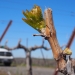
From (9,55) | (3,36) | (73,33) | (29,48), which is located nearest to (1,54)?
(9,55)

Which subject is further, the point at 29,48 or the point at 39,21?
the point at 29,48

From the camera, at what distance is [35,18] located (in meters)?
1.56

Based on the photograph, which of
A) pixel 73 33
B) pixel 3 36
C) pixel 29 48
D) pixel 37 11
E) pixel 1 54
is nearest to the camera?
pixel 37 11

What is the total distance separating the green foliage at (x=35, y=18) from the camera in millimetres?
1546

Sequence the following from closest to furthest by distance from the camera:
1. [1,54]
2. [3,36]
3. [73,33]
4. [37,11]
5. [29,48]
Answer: [37,11] → [73,33] → [29,48] → [3,36] → [1,54]

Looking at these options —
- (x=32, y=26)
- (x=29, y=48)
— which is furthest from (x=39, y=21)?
(x=29, y=48)

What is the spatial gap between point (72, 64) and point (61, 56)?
2.7 inches

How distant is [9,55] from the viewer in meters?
18.3

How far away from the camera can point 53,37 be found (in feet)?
5.17

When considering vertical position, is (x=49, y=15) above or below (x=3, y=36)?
below

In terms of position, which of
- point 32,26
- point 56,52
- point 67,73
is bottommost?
point 67,73

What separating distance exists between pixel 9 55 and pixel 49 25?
55.2ft

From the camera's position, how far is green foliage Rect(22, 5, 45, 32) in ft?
5.07

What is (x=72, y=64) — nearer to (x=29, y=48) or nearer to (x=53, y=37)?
(x=53, y=37)
